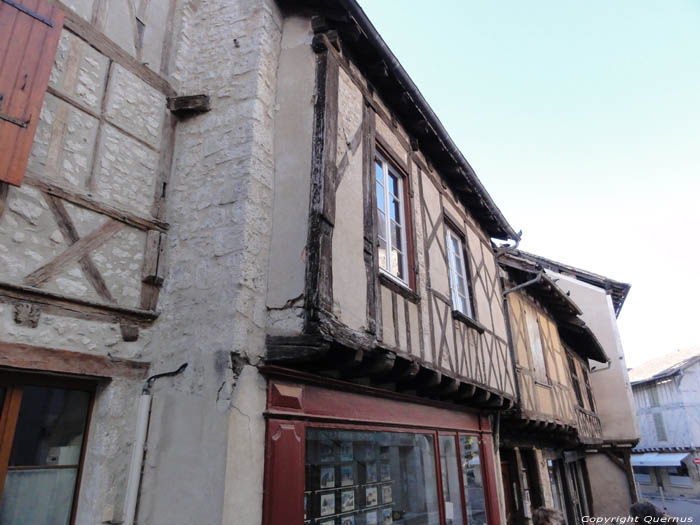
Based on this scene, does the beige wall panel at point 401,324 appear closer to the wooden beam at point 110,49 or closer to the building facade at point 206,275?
the building facade at point 206,275

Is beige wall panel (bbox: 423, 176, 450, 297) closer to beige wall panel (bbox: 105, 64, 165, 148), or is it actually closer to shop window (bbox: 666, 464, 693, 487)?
beige wall panel (bbox: 105, 64, 165, 148)

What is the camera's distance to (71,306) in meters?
3.03

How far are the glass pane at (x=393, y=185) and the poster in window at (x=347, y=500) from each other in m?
3.07

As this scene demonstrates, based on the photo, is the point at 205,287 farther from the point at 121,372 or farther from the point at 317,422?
the point at 317,422

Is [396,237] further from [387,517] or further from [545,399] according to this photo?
[545,399]

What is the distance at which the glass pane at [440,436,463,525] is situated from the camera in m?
5.38

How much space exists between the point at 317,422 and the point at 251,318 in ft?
3.25

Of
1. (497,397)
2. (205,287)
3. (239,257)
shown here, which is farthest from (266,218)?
(497,397)

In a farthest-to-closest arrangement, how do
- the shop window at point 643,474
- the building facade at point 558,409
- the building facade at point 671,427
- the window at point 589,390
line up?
the shop window at point 643,474 < the building facade at point 671,427 < the window at point 589,390 < the building facade at point 558,409

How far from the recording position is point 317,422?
362 centimetres

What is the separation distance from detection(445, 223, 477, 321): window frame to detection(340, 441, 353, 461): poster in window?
2536 mm

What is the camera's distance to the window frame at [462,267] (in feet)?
20.7

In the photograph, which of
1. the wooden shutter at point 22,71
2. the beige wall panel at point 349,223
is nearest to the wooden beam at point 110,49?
the wooden shutter at point 22,71

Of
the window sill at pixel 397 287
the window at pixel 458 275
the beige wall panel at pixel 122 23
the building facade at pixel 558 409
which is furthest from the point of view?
the building facade at pixel 558 409
